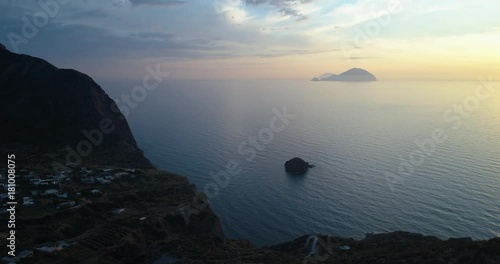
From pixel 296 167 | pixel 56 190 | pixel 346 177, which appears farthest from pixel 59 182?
pixel 346 177

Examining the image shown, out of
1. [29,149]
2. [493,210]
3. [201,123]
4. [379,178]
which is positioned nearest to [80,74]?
[29,149]

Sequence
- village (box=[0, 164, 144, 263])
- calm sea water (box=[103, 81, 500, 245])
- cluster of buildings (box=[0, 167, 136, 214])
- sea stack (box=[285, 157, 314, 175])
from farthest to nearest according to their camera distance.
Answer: sea stack (box=[285, 157, 314, 175])
calm sea water (box=[103, 81, 500, 245])
cluster of buildings (box=[0, 167, 136, 214])
village (box=[0, 164, 144, 263])

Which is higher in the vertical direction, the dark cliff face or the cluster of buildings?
the dark cliff face

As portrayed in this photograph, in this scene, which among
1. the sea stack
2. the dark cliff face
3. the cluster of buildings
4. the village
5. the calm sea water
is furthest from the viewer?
the sea stack

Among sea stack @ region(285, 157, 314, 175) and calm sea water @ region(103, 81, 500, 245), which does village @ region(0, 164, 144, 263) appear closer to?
calm sea water @ region(103, 81, 500, 245)

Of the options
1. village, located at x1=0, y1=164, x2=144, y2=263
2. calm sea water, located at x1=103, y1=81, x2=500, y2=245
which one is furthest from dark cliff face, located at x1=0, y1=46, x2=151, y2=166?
village, located at x1=0, y1=164, x2=144, y2=263

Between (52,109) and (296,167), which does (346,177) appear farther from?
(52,109)

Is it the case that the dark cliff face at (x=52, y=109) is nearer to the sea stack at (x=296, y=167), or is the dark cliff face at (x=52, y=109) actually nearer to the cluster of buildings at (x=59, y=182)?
the cluster of buildings at (x=59, y=182)
